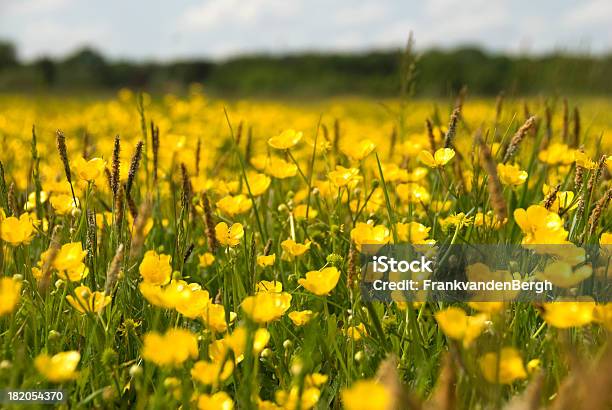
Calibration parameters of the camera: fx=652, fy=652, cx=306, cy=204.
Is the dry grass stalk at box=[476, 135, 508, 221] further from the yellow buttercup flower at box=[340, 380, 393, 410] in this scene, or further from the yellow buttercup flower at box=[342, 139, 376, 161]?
the yellow buttercup flower at box=[342, 139, 376, 161]

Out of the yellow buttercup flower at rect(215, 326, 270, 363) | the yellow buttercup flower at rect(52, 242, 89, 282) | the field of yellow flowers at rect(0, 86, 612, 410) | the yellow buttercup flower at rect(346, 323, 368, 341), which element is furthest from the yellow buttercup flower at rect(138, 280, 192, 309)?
the yellow buttercup flower at rect(346, 323, 368, 341)

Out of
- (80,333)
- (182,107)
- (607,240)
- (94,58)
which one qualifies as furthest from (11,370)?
(94,58)

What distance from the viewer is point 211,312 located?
4.11 feet

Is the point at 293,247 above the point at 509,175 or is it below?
below

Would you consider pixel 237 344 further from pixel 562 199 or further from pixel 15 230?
pixel 562 199

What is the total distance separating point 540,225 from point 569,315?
34 cm

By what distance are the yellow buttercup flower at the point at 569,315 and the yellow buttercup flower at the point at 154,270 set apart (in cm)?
76

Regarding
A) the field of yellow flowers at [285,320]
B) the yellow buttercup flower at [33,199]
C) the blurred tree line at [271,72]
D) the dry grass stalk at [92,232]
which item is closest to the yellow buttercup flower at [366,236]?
the field of yellow flowers at [285,320]

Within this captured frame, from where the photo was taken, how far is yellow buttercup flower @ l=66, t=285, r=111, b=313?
1251 mm

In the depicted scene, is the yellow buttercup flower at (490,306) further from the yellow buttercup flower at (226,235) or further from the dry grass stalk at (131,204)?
the dry grass stalk at (131,204)

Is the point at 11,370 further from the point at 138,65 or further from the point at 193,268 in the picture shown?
the point at 138,65

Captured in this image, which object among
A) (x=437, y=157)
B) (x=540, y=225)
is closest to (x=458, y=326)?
(x=540, y=225)

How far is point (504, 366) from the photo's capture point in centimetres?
100

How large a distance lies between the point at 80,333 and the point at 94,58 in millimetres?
32954
